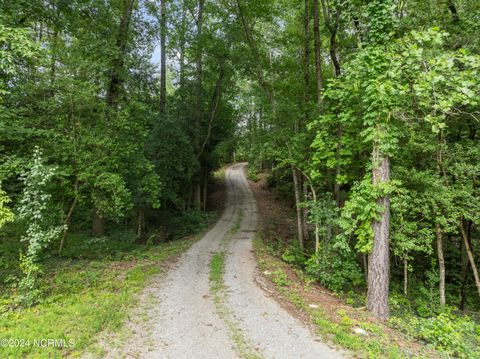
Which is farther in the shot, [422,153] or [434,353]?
[422,153]

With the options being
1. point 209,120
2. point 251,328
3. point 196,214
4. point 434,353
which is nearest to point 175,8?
point 209,120

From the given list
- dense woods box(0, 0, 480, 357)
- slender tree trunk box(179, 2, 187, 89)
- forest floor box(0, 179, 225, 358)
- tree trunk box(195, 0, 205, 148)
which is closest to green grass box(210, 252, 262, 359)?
forest floor box(0, 179, 225, 358)

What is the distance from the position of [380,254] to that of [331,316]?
1791 mm

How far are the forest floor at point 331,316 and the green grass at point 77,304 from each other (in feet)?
Answer: 12.0

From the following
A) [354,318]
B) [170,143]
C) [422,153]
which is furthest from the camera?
[170,143]

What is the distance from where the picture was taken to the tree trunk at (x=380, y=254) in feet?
19.8

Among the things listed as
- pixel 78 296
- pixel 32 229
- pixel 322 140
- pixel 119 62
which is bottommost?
pixel 78 296

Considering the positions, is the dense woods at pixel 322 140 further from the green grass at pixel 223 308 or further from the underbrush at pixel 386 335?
the green grass at pixel 223 308

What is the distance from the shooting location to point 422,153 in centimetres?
818

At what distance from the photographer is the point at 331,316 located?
577 centimetres

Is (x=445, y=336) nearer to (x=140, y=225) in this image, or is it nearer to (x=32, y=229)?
(x=32, y=229)

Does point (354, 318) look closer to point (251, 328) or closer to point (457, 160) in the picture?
point (251, 328)

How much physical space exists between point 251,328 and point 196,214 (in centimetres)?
1205

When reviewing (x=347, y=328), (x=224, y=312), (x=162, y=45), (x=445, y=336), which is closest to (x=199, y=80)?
(x=162, y=45)
